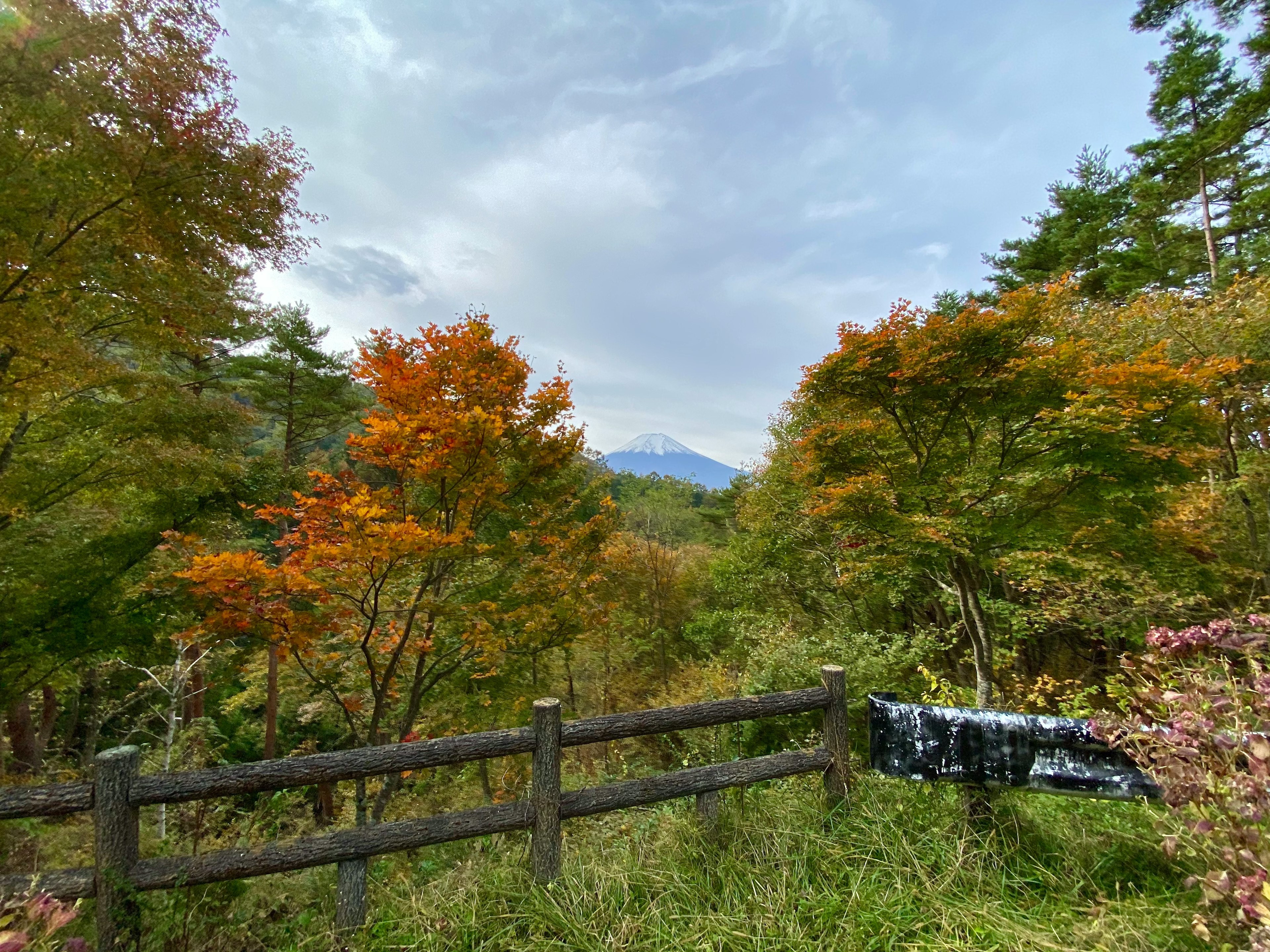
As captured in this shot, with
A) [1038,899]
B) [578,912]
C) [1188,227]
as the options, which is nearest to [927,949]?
[1038,899]

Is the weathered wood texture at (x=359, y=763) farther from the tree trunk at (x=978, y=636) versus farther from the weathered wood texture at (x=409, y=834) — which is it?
the tree trunk at (x=978, y=636)

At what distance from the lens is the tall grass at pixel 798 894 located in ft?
6.38

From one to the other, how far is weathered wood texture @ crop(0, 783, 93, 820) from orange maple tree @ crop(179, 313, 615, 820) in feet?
6.34

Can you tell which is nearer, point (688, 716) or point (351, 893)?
point (351, 893)

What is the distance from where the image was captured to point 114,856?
6.79 ft

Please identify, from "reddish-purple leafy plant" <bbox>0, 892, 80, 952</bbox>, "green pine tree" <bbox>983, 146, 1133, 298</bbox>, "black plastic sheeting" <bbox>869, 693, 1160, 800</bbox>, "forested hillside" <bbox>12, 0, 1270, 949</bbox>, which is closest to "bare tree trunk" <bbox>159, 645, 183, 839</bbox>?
"forested hillside" <bbox>12, 0, 1270, 949</bbox>

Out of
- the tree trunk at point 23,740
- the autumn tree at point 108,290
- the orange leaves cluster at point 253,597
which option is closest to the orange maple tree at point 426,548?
the orange leaves cluster at point 253,597

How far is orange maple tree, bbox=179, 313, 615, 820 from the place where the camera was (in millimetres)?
4422

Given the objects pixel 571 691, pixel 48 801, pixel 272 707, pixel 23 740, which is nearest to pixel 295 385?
pixel 272 707

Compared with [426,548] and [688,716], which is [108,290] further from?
[688,716]

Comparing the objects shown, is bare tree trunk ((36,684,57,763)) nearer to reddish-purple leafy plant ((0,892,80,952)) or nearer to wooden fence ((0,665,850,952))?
wooden fence ((0,665,850,952))

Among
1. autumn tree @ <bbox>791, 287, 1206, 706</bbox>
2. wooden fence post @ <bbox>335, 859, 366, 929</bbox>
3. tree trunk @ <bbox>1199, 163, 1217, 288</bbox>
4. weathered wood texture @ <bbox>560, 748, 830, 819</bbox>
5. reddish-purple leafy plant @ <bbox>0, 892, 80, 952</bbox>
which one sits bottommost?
wooden fence post @ <bbox>335, 859, 366, 929</bbox>

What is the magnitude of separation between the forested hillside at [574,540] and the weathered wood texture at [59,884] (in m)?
0.32

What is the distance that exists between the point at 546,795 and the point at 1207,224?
617 inches
